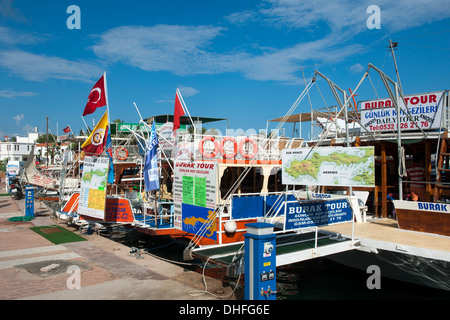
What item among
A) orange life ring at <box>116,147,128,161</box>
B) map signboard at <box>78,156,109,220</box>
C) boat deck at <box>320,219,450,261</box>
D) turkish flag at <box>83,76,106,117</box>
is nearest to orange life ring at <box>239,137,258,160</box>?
boat deck at <box>320,219,450,261</box>

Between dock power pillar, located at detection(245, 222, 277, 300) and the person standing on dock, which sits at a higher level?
the person standing on dock

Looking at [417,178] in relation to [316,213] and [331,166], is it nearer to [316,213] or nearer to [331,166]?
[331,166]

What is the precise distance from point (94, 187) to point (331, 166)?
8.35 meters

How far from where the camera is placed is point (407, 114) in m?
12.1

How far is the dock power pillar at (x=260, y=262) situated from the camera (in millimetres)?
5910

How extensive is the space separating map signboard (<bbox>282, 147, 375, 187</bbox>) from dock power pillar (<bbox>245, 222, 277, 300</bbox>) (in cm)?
316

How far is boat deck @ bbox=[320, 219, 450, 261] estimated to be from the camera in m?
7.32

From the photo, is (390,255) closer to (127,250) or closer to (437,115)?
(437,115)

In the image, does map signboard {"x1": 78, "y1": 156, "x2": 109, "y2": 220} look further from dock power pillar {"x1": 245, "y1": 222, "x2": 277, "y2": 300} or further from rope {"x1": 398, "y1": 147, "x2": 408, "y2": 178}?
rope {"x1": 398, "y1": 147, "x2": 408, "y2": 178}

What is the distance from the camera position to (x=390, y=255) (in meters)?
8.49

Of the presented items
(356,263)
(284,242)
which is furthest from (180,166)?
(356,263)

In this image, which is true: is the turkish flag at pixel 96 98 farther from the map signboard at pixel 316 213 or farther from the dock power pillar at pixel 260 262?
the dock power pillar at pixel 260 262

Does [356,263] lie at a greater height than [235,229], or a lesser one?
lesser
